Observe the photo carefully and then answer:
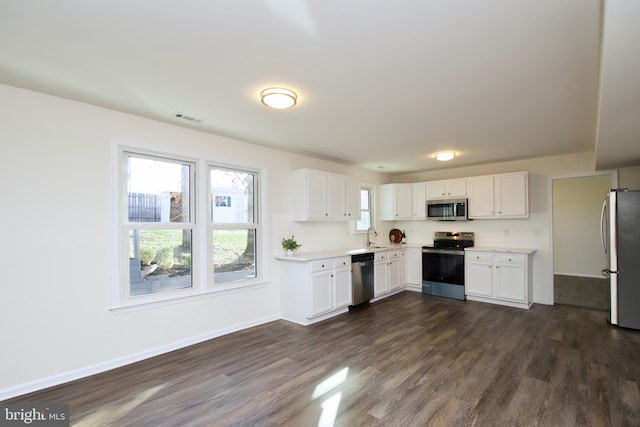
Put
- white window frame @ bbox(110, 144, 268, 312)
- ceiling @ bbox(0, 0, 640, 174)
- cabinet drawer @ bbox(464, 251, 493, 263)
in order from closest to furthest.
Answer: ceiling @ bbox(0, 0, 640, 174) < white window frame @ bbox(110, 144, 268, 312) < cabinet drawer @ bbox(464, 251, 493, 263)

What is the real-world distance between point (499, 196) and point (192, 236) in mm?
4971

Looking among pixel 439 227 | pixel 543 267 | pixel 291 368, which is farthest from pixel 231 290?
pixel 543 267

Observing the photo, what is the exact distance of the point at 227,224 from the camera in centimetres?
405

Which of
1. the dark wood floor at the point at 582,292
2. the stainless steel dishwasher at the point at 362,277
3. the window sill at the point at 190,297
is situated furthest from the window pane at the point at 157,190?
the dark wood floor at the point at 582,292

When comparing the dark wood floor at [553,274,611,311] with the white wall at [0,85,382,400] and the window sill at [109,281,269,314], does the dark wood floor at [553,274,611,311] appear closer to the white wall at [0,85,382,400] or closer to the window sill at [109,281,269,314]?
the window sill at [109,281,269,314]

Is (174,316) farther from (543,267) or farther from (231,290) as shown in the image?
(543,267)

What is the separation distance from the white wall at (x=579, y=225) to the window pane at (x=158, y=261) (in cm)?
776

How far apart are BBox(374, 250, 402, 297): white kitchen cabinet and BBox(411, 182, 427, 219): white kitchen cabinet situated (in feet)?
2.99

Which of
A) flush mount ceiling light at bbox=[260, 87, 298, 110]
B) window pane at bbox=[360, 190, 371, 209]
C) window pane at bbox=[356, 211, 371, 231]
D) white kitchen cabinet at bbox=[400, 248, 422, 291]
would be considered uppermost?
flush mount ceiling light at bbox=[260, 87, 298, 110]

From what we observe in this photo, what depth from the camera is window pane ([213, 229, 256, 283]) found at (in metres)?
3.97

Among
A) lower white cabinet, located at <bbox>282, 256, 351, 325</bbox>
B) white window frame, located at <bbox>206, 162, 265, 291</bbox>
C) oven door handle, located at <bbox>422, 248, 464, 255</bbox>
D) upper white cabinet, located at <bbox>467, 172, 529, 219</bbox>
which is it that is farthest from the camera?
oven door handle, located at <bbox>422, 248, 464, 255</bbox>

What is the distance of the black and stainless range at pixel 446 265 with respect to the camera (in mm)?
5566

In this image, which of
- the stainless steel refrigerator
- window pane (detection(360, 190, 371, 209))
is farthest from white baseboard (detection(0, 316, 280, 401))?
the stainless steel refrigerator

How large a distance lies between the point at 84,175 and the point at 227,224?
1.61m
